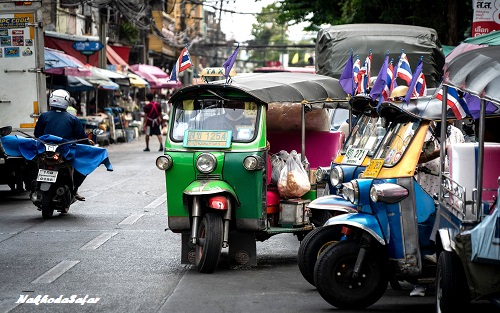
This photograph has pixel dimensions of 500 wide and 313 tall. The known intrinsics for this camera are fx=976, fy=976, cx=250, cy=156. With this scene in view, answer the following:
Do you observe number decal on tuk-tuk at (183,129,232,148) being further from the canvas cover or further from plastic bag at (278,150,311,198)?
the canvas cover

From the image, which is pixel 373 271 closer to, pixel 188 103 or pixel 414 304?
pixel 414 304

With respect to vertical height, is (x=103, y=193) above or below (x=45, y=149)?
below

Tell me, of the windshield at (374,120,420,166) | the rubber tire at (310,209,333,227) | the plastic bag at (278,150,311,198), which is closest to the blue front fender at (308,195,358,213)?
the windshield at (374,120,420,166)

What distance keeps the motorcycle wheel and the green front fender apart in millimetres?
272

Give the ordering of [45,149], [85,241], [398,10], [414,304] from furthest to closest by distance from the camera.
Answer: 1. [398,10]
2. [45,149]
3. [85,241]
4. [414,304]

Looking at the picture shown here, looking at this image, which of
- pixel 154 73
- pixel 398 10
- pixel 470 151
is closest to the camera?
pixel 470 151

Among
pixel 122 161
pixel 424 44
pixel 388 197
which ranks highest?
pixel 424 44

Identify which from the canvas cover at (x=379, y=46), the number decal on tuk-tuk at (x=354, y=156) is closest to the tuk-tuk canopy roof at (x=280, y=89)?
the number decal on tuk-tuk at (x=354, y=156)

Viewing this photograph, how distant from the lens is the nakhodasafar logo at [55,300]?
28.4ft

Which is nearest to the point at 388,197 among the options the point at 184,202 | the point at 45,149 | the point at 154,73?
the point at 184,202

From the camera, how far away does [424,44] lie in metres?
18.4

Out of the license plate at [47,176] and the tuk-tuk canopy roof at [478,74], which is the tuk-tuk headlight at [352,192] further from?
the license plate at [47,176]

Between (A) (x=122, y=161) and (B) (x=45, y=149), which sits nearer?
(B) (x=45, y=149)

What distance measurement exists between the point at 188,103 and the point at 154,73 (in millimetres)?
40026
